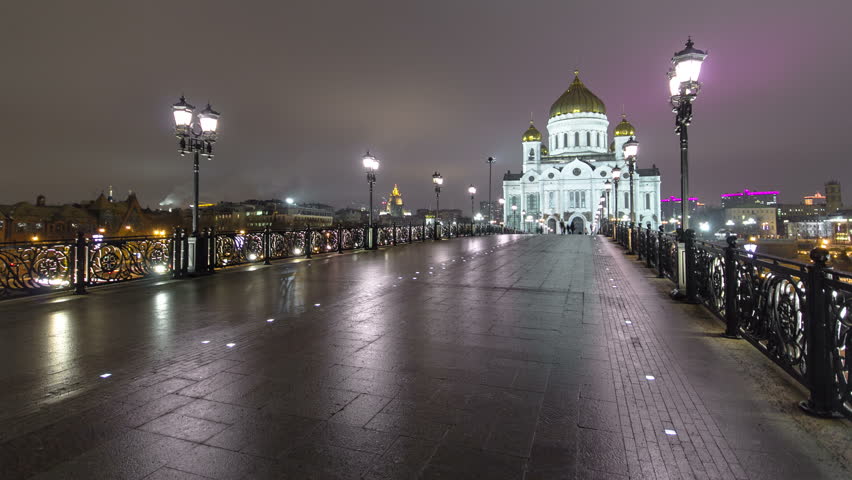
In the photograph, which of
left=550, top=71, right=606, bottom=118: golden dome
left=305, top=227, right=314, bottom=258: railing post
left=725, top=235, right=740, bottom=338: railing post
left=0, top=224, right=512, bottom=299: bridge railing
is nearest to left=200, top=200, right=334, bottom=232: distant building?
left=550, top=71, right=606, bottom=118: golden dome

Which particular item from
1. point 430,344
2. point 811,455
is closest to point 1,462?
point 430,344

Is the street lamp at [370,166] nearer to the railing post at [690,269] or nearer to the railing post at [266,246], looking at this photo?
the railing post at [266,246]

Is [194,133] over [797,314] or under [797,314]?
over

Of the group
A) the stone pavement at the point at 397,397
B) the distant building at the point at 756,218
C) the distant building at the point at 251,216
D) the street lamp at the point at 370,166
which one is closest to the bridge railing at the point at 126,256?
the stone pavement at the point at 397,397

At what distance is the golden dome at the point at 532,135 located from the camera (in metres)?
94.6

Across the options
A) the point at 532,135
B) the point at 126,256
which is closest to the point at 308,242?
the point at 126,256

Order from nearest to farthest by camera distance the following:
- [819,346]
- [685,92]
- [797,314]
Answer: [819,346] → [797,314] → [685,92]

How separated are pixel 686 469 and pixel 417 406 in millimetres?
1875

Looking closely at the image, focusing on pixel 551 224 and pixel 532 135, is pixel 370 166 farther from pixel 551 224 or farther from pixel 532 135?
pixel 532 135

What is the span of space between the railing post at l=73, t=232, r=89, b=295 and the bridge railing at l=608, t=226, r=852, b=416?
1150 centimetres

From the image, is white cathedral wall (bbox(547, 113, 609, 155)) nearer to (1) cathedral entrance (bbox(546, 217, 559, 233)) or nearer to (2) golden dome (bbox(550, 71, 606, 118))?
(2) golden dome (bbox(550, 71, 606, 118))

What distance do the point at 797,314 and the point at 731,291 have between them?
6.68ft

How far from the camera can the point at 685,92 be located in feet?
28.8

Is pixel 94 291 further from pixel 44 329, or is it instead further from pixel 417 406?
pixel 417 406
